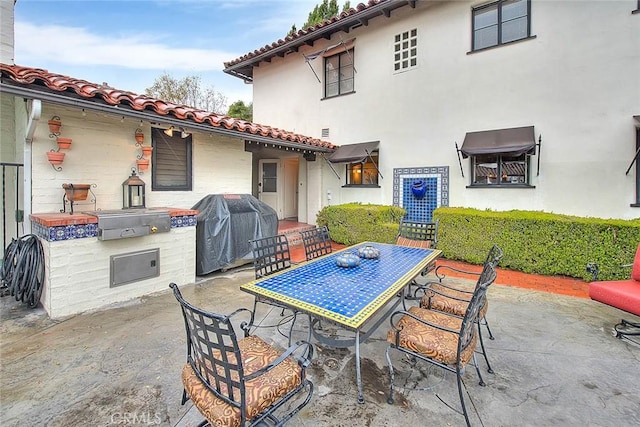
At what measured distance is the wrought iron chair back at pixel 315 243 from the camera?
4.21 m

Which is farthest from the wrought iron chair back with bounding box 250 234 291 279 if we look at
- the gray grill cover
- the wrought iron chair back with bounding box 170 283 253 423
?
the gray grill cover

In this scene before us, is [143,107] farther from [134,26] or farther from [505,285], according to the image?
[505,285]

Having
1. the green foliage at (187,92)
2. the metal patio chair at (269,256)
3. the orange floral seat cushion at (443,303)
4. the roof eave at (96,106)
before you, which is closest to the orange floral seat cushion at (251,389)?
the metal patio chair at (269,256)

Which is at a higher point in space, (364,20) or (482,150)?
(364,20)

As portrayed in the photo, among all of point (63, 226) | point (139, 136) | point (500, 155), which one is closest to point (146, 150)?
point (139, 136)

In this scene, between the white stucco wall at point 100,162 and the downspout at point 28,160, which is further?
the white stucco wall at point 100,162

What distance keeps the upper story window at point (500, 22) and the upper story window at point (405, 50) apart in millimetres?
1491

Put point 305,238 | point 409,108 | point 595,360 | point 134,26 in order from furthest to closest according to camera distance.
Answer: point 409,108
point 134,26
point 305,238
point 595,360

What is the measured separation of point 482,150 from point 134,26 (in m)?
9.26

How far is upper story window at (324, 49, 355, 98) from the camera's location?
9.28 m

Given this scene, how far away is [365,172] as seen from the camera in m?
9.13

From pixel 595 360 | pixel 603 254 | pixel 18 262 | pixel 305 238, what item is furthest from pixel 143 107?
pixel 603 254

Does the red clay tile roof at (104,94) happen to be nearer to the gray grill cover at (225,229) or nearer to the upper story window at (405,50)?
the gray grill cover at (225,229)

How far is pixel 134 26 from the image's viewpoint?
728cm
